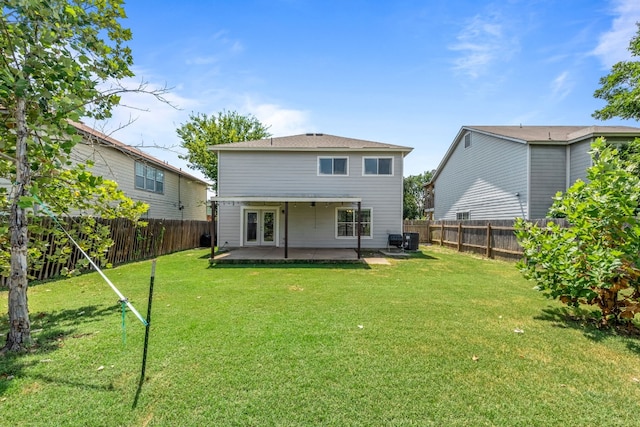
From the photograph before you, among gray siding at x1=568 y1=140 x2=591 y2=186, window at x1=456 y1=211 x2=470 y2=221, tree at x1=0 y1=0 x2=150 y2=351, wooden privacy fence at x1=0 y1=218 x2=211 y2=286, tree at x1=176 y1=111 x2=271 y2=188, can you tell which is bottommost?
wooden privacy fence at x1=0 y1=218 x2=211 y2=286

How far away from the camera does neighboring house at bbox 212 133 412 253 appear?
13.8m

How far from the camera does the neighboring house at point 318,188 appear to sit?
13.8 m

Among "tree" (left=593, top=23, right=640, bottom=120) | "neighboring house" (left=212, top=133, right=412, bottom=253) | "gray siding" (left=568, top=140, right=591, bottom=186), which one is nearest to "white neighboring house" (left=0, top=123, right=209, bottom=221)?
"neighboring house" (left=212, top=133, right=412, bottom=253)

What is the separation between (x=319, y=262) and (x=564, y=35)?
10.5 meters

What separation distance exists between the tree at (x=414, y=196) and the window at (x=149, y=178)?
29.8 m

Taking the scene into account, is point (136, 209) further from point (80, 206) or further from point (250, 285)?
point (250, 285)

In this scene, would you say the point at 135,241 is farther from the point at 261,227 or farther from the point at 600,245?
the point at 600,245

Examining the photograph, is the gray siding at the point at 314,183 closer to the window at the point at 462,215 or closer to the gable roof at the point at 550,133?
the gable roof at the point at 550,133

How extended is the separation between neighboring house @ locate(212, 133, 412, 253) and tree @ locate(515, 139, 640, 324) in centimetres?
920

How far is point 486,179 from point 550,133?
337 cm

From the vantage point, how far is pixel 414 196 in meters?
42.8

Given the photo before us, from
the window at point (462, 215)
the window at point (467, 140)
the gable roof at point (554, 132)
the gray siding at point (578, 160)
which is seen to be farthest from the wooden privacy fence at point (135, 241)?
the window at point (467, 140)

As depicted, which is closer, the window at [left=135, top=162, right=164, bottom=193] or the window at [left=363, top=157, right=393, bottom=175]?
the window at [left=363, top=157, right=393, bottom=175]

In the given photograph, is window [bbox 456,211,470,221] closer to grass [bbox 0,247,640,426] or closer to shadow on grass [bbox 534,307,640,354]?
grass [bbox 0,247,640,426]
